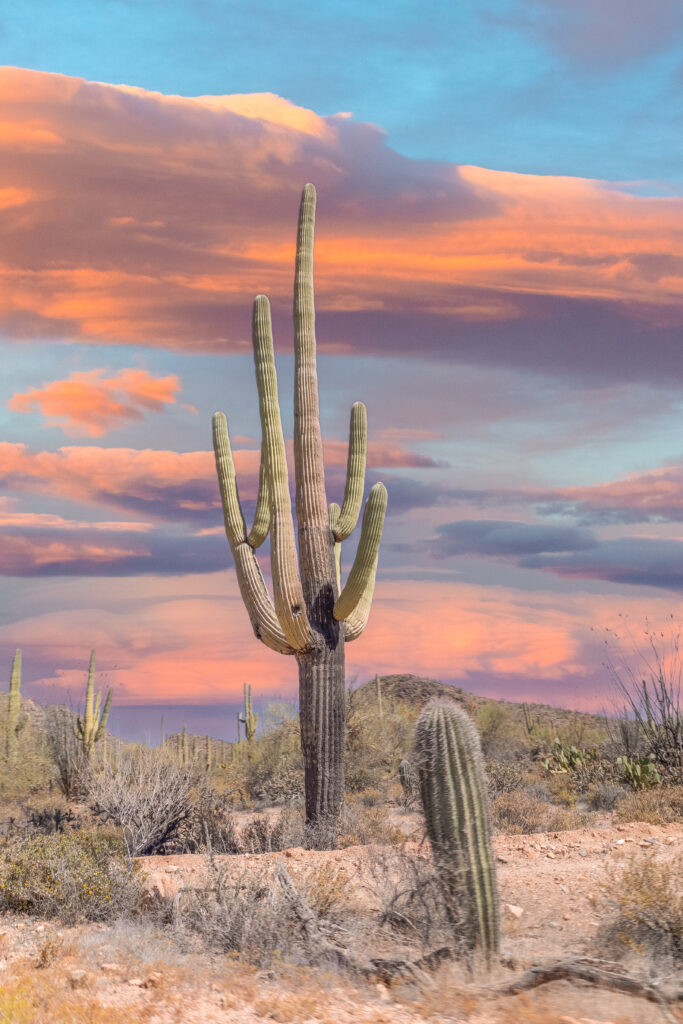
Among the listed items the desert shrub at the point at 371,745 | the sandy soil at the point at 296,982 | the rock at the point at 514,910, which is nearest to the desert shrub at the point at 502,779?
the desert shrub at the point at 371,745

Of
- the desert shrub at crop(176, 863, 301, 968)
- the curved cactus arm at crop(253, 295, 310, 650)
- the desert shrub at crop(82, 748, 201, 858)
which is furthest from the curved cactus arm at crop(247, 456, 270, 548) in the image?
the desert shrub at crop(176, 863, 301, 968)

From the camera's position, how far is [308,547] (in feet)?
47.0

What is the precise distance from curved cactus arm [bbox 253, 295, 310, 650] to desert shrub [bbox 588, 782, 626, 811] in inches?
278

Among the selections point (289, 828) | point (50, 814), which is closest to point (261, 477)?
point (289, 828)

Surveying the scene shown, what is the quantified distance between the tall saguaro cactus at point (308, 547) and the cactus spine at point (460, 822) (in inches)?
217

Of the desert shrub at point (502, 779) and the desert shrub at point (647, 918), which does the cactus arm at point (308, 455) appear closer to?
the desert shrub at point (502, 779)

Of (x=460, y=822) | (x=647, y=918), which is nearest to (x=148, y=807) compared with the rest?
(x=460, y=822)

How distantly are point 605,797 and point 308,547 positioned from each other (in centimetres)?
766

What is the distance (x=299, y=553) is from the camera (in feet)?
47.5

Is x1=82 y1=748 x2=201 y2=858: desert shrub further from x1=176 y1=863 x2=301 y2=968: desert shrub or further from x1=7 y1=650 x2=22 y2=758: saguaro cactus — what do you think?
x1=7 y1=650 x2=22 y2=758: saguaro cactus

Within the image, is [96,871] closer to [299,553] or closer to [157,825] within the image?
[157,825]

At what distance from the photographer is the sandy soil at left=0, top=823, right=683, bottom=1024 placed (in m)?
Result: 6.29

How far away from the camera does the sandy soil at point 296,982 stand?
20.6 ft

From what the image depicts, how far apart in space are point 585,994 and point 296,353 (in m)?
10.8
